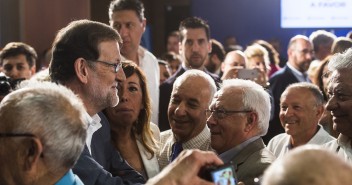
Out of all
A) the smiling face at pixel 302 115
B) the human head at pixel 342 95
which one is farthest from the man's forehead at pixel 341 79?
the smiling face at pixel 302 115

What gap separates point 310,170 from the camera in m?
1.28

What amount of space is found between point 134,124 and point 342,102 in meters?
1.21

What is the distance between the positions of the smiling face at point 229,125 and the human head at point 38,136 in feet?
4.67

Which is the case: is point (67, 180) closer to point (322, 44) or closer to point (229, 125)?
point (229, 125)

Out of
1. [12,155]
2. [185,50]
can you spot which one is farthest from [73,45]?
[185,50]

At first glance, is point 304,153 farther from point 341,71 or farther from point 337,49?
point 337,49

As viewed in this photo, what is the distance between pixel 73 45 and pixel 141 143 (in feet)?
3.14

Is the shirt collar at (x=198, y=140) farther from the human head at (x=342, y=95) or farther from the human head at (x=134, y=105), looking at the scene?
the human head at (x=342, y=95)

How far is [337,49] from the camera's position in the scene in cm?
599

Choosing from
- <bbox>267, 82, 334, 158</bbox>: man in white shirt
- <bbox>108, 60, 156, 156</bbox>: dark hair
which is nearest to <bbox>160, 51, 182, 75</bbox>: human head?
<bbox>267, 82, 334, 158</bbox>: man in white shirt

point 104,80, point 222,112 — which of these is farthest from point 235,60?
point 104,80

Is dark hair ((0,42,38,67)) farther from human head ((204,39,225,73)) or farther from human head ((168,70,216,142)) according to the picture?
human head ((168,70,216,142))

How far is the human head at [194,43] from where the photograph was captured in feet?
19.1

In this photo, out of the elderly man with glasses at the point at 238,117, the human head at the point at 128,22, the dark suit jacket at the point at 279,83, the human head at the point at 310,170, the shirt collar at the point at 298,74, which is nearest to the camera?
the human head at the point at 310,170
